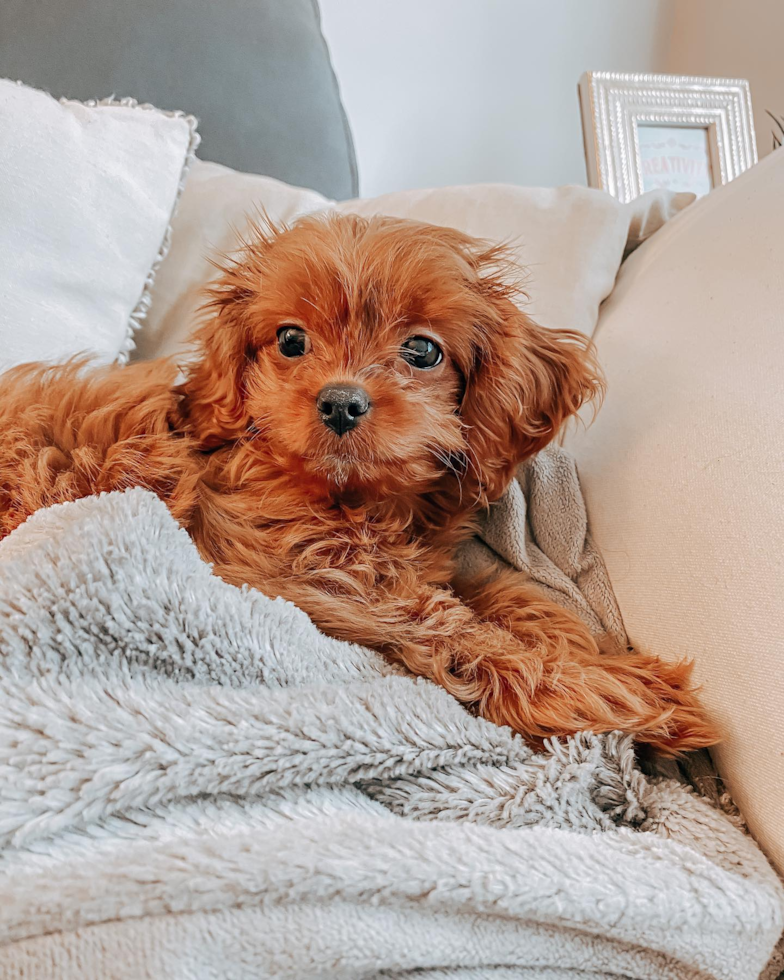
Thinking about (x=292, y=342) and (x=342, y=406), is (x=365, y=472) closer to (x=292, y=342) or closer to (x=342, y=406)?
(x=342, y=406)

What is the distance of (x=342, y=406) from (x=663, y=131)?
1.91 m

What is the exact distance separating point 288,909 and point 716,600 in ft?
1.94

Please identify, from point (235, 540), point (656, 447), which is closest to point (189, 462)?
point (235, 540)

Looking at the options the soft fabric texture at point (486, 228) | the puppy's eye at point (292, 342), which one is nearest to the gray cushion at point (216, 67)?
the soft fabric texture at point (486, 228)

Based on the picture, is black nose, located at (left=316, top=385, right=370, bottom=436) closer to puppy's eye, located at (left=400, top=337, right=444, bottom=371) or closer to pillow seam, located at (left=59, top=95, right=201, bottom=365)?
puppy's eye, located at (left=400, top=337, right=444, bottom=371)

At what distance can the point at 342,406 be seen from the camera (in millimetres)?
921

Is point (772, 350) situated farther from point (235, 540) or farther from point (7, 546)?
point (7, 546)

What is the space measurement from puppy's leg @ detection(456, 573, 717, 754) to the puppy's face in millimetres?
280

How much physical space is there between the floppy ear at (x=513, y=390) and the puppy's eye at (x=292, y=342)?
0.25 metres

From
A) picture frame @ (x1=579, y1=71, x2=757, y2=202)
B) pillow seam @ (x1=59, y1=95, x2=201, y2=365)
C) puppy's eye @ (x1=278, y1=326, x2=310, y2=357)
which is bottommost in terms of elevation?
puppy's eye @ (x1=278, y1=326, x2=310, y2=357)

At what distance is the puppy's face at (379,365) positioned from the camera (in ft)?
3.17

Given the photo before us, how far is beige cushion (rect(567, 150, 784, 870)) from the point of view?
0.80 meters

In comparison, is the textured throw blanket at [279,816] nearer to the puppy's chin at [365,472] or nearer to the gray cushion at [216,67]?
the puppy's chin at [365,472]

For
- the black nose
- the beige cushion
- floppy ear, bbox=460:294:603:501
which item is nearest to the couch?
the beige cushion
